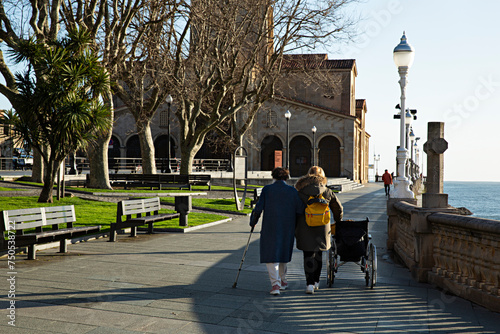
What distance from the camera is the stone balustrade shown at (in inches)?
234

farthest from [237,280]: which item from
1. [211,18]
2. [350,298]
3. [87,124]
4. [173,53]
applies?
[173,53]

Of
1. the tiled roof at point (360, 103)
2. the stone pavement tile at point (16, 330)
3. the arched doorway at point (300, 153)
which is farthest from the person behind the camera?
the tiled roof at point (360, 103)

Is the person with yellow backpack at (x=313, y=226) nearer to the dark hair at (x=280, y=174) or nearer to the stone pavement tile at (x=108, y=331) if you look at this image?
the dark hair at (x=280, y=174)

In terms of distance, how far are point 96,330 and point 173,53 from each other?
78.3ft

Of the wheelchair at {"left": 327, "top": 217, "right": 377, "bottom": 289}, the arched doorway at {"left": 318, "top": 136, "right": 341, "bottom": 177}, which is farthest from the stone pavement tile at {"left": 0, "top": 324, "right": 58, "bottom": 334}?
the arched doorway at {"left": 318, "top": 136, "right": 341, "bottom": 177}

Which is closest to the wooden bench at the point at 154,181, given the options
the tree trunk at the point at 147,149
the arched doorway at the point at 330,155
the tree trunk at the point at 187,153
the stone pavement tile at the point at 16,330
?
the tree trunk at the point at 147,149

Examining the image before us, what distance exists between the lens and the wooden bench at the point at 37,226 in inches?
318

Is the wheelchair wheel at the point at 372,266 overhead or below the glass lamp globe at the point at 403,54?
below

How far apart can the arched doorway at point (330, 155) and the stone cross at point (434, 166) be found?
46185mm

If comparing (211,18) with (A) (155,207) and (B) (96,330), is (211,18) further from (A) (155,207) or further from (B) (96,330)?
(B) (96,330)

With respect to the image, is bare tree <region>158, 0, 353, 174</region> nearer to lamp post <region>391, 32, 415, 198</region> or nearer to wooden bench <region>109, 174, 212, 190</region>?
wooden bench <region>109, 174, 212, 190</region>

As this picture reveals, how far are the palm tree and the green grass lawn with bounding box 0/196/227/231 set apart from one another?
2.84 ft

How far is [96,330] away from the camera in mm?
4941

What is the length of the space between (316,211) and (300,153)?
159 ft
